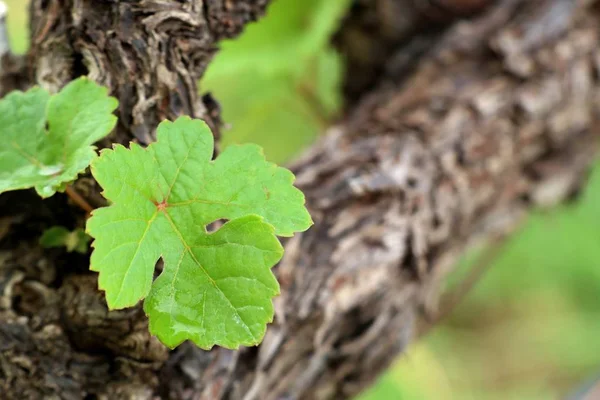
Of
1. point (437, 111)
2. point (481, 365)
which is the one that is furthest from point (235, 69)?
point (481, 365)

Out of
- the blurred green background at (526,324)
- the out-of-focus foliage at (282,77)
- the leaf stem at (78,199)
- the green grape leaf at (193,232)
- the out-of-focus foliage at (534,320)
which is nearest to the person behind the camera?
the green grape leaf at (193,232)

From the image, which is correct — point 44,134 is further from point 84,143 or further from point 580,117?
point 580,117

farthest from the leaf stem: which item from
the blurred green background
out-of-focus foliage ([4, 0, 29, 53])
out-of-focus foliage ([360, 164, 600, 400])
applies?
out-of-focus foliage ([360, 164, 600, 400])

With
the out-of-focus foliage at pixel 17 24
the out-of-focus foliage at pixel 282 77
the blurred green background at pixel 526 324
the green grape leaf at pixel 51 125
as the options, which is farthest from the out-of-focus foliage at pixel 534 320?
the green grape leaf at pixel 51 125

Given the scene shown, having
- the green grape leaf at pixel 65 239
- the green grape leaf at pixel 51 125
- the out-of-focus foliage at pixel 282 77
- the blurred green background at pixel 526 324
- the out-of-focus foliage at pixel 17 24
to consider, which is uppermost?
the green grape leaf at pixel 51 125

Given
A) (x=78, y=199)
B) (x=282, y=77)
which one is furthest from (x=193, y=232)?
(x=282, y=77)

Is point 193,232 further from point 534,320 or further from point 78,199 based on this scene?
point 534,320

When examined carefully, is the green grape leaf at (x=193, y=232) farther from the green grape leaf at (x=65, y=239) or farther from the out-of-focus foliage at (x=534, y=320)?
the out-of-focus foliage at (x=534, y=320)

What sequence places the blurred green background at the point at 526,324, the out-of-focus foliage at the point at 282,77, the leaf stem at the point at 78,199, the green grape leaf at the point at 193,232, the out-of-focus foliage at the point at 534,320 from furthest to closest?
the out-of-focus foliage at the point at 534,320 < the blurred green background at the point at 526,324 < the out-of-focus foliage at the point at 282,77 < the leaf stem at the point at 78,199 < the green grape leaf at the point at 193,232
